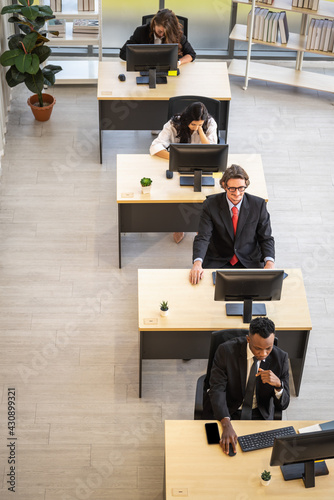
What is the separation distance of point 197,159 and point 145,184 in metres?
0.48

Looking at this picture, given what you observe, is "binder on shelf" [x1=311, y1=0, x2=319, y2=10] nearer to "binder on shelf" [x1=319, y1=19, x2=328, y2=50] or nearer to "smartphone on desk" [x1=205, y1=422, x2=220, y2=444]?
"binder on shelf" [x1=319, y1=19, x2=328, y2=50]

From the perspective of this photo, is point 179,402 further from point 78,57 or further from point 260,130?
point 78,57

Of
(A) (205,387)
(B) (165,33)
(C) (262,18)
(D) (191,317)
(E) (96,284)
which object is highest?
(B) (165,33)

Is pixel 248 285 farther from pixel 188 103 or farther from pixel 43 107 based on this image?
A: pixel 43 107

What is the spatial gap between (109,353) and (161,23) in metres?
3.46

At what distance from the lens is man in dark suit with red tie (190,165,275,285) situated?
18.8ft

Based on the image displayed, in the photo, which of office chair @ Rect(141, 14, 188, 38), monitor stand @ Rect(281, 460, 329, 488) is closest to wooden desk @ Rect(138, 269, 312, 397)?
monitor stand @ Rect(281, 460, 329, 488)

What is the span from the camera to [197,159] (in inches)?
242

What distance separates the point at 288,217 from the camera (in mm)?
7262

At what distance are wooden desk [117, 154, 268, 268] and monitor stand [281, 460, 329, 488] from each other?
2.62 meters

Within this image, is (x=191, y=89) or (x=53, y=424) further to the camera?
(x=191, y=89)

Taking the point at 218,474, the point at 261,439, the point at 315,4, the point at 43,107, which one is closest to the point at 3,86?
the point at 43,107

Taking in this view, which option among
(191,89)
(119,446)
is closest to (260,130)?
(191,89)

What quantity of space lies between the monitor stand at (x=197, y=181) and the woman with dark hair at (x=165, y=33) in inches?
73.4
